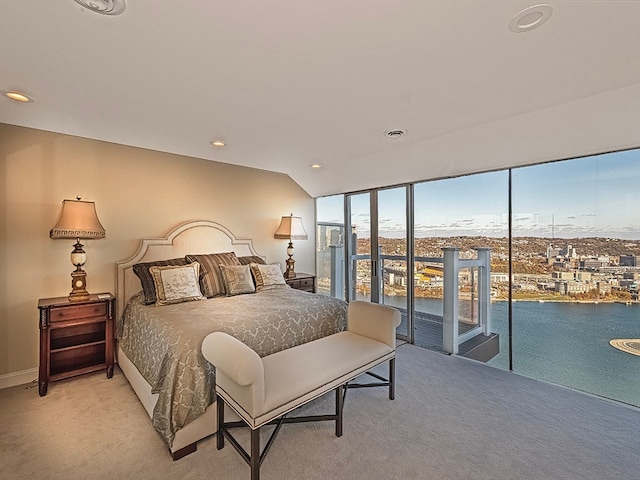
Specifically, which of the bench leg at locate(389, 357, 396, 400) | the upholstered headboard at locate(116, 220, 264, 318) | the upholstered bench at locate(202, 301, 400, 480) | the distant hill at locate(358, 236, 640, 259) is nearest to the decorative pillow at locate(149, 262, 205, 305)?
the upholstered headboard at locate(116, 220, 264, 318)

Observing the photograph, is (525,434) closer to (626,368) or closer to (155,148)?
(626,368)

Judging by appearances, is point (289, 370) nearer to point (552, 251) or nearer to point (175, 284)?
point (175, 284)

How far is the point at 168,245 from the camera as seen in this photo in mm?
3633

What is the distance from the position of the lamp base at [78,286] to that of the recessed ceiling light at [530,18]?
154 inches

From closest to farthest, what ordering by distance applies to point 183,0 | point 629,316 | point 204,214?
point 183,0, point 629,316, point 204,214

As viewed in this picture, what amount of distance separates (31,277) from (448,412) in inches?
→ 160

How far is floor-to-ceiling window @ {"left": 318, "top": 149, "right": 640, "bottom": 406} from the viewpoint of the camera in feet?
8.46

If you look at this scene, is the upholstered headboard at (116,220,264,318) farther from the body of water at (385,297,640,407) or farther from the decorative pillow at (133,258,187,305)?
the body of water at (385,297,640,407)

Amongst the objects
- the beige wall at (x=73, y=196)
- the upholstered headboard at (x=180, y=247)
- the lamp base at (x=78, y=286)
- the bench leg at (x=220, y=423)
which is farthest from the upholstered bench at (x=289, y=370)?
the beige wall at (x=73, y=196)

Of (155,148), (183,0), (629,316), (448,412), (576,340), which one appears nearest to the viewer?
(183,0)

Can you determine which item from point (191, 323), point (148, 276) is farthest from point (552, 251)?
point (148, 276)

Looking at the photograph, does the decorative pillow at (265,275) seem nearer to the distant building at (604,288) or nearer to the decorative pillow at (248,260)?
the decorative pillow at (248,260)

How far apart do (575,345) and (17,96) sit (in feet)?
17.4

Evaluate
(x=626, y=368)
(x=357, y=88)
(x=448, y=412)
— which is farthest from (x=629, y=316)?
(x=357, y=88)
